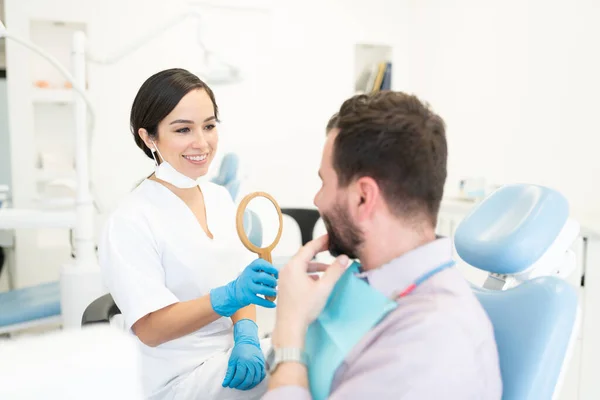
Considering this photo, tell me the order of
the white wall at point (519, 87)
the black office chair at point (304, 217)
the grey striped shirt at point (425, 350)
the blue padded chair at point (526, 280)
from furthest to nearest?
1. the black office chair at point (304, 217)
2. the white wall at point (519, 87)
3. the blue padded chair at point (526, 280)
4. the grey striped shirt at point (425, 350)

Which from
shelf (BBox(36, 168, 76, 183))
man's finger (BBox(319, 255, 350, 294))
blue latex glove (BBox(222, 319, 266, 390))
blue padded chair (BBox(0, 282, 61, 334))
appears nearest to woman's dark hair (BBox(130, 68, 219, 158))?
blue latex glove (BBox(222, 319, 266, 390))

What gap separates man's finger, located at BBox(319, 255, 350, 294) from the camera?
33.1 inches

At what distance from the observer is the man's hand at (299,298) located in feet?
2.70

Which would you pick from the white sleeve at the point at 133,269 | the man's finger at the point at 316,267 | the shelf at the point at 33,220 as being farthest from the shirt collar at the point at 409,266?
the shelf at the point at 33,220

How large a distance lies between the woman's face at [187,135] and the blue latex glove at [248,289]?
35cm

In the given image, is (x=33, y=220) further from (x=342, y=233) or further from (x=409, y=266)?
(x=409, y=266)

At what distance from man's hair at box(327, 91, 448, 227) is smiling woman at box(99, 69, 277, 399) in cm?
40

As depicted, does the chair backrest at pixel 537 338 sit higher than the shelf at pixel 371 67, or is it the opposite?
the shelf at pixel 371 67

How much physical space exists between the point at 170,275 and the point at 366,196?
0.66 metres

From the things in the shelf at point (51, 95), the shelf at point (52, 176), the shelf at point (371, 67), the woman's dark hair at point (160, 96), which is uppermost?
the shelf at point (371, 67)

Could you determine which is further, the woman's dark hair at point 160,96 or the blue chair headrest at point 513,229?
the woman's dark hair at point 160,96

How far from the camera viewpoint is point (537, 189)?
1.09 meters

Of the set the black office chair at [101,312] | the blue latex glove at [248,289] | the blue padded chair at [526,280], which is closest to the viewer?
Result: the blue padded chair at [526,280]

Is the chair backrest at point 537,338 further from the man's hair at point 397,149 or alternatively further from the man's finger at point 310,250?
the man's finger at point 310,250
